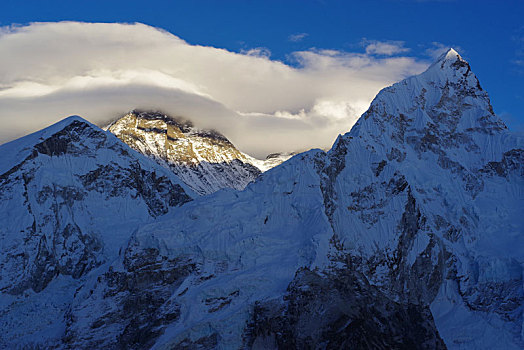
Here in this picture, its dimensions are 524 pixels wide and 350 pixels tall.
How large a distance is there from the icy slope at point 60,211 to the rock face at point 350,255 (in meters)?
6.92

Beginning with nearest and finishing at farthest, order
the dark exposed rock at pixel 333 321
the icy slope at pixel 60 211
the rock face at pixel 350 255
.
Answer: the dark exposed rock at pixel 333 321 < the rock face at pixel 350 255 < the icy slope at pixel 60 211

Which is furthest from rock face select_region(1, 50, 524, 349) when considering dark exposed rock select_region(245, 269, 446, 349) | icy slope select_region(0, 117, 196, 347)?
icy slope select_region(0, 117, 196, 347)

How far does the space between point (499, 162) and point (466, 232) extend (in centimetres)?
2859

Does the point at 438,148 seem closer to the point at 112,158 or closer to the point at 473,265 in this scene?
the point at 473,265

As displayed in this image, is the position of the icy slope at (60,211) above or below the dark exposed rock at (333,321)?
above

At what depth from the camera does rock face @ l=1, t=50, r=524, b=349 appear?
117 m

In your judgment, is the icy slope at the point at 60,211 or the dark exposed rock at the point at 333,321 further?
the icy slope at the point at 60,211

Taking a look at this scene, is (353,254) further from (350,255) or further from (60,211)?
(60,211)

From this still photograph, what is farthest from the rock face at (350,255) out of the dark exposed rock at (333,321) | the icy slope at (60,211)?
the icy slope at (60,211)

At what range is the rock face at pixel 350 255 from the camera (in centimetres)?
11738

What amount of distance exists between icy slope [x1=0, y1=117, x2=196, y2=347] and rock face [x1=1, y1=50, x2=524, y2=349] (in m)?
6.92

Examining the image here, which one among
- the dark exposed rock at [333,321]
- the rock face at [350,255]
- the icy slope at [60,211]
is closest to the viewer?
the dark exposed rock at [333,321]

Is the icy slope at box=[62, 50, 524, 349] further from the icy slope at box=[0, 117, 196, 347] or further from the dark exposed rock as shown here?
the icy slope at box=[0, 117, 196, 347]

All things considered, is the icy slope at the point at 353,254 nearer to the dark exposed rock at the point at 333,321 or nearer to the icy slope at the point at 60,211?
the dark exposed rock at the point at 333,321
